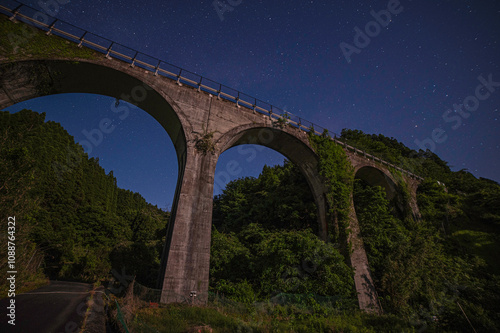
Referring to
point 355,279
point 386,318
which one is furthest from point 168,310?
point 355,279

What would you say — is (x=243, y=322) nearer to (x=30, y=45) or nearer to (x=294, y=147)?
(x=294, y=147)

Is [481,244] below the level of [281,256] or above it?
above

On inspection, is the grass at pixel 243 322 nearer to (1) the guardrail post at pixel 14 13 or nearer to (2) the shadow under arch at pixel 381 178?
(1) the guardrail post at pixel 14 13

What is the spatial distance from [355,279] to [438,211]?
14851 millimetres

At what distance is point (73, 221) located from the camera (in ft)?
92.5

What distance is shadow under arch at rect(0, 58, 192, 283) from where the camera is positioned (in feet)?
32.7

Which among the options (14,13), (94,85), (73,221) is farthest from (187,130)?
(73,221)

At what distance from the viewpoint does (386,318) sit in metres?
8.62

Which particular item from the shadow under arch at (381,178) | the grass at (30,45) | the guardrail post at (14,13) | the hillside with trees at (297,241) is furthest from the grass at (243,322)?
the shadow under arch at (381,178)

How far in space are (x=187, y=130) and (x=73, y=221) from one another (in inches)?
1039

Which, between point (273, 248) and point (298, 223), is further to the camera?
point (298, 223)

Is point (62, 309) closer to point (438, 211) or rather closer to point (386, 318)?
Answer: point (386, 318)

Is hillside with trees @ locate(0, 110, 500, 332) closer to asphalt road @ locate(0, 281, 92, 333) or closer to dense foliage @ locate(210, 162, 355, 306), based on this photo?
dense foliage @ locate(210, 162, 355, 306)

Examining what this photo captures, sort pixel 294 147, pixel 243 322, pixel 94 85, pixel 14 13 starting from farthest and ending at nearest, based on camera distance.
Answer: pixel 294 147 → pixel 94 85 → pixel 14 13 → pixel 243 322
